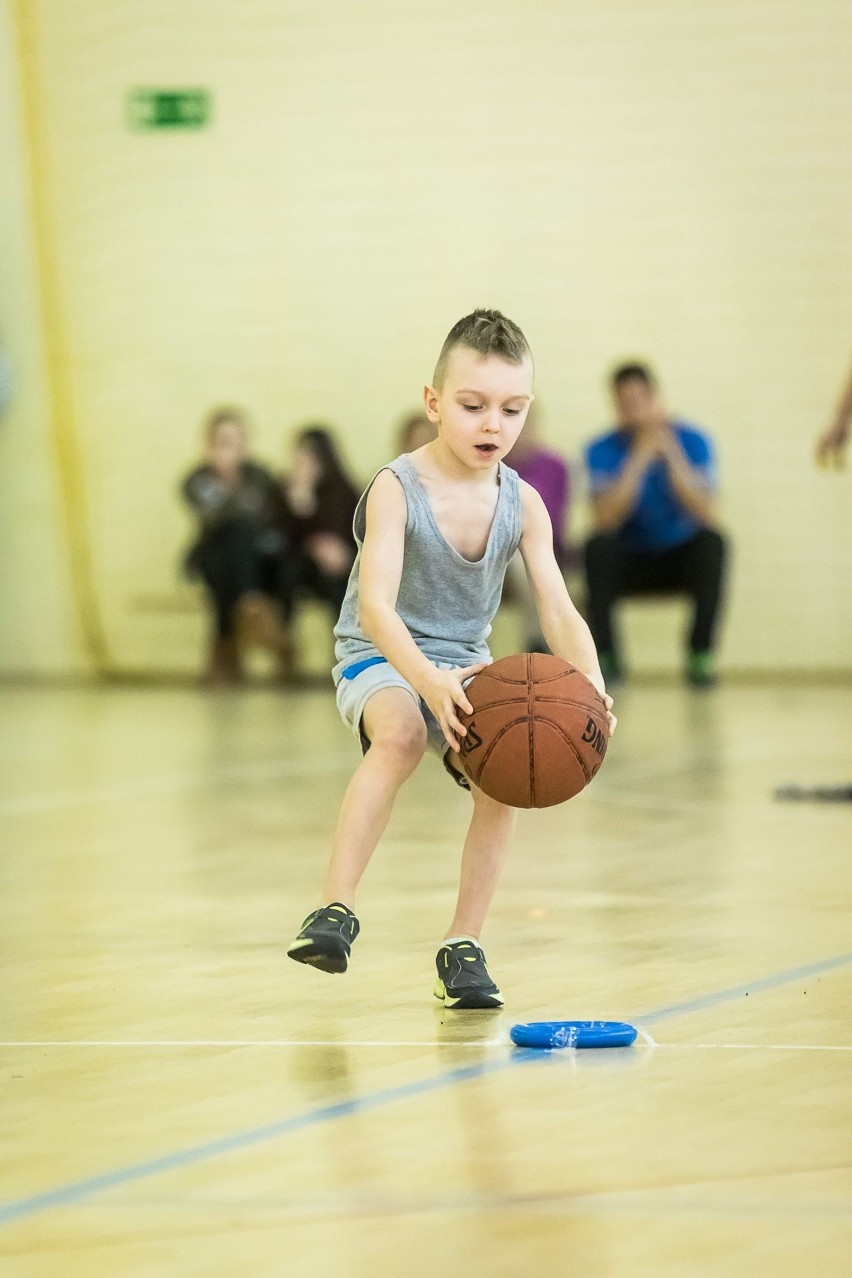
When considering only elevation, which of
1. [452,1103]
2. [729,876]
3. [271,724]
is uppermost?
[452,1103]

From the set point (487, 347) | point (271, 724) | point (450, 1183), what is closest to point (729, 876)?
point (487, 347)

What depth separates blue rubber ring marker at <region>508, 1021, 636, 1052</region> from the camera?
9.18ft

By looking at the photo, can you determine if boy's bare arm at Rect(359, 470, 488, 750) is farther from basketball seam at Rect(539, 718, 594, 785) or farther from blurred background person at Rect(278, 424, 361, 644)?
blurred background person at Rect(278, 424, 361, 644)

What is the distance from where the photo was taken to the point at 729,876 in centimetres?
429

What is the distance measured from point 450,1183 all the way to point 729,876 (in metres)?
2.22

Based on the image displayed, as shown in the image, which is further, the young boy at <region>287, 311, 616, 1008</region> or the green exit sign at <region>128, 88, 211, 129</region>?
the green exit sign at <region>128, 88, 211, 129</region>

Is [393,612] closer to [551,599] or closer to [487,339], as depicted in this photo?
[551,599]

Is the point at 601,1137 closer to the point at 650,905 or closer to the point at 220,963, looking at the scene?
the point at 220,963

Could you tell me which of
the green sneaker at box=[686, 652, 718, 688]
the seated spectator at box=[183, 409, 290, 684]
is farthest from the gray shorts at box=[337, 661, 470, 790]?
the seated spectator at box=[183, 409, 290, 684]

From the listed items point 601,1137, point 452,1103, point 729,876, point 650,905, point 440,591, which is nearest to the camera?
point 601,1137

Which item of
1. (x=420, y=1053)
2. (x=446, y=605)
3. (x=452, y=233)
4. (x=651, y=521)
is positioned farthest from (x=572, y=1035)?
(x=452, y=233)

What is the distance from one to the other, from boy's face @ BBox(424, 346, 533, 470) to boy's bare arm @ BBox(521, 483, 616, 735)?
13 cm

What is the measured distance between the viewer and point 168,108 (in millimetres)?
10930

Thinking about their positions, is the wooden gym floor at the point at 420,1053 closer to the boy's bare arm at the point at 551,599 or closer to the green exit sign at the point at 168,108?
the boy's bare arm at the point at 551,599
